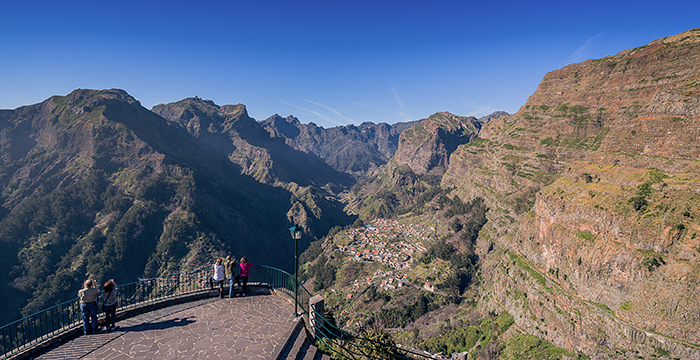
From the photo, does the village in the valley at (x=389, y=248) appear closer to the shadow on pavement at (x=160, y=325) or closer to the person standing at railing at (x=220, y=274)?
the person standing at railing at (x=220, y=274)

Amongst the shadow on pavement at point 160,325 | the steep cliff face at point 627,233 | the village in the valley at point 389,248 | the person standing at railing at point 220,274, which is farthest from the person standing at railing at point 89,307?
the village in the valley at point 389,248

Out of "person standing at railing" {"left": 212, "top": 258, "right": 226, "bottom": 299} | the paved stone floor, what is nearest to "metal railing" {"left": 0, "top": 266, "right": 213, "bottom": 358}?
the paved stone floor

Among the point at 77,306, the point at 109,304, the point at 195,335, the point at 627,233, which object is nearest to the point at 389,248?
the point at 627,233

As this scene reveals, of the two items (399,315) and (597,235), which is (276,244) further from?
(597,235)

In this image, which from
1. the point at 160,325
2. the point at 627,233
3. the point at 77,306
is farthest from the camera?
the point at 627,233

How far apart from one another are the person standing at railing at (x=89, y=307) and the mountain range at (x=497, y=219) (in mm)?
54927

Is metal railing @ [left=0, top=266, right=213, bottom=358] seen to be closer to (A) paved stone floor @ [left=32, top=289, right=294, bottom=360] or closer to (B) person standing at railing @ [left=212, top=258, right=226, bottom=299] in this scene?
(A) paved stone floor @ [left=32, top=289, right=294, bottom=360]

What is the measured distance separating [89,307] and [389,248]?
388ft

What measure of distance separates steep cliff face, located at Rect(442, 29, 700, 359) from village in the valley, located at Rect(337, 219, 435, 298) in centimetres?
3243

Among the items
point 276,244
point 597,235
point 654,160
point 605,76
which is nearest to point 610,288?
point 597,235

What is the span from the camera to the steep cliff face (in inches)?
1270

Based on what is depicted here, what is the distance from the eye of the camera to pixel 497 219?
98.4m

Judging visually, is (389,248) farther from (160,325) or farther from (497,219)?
(160,325)

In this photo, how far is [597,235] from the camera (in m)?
42.2
